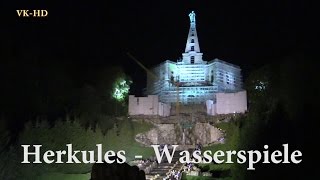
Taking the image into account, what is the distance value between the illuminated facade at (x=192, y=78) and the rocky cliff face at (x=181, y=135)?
2466 millimetres

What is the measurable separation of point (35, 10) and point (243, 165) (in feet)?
18.9

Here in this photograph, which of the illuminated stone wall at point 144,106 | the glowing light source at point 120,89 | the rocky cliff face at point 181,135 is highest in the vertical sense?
the glowing light source at point 120,89

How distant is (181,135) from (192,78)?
174 inches

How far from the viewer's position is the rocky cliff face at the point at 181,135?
65.0 ft

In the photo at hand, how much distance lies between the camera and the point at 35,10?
14211 millimetres

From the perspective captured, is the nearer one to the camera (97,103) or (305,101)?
(305,101)

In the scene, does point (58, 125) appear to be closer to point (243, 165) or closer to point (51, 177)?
point (51, 177)

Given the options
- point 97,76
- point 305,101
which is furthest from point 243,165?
point 97,76

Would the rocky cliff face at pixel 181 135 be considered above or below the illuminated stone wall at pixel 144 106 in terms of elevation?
below

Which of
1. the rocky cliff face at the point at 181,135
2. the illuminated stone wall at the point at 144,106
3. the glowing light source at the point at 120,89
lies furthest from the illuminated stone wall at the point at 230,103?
the glowing light source at the point at 120,89

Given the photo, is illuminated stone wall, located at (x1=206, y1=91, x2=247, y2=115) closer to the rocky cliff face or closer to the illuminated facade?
the rocky cliff face

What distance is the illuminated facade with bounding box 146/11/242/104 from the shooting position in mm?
23531

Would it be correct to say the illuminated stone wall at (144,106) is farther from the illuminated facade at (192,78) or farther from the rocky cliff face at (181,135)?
the illuminated facade at (192,78)

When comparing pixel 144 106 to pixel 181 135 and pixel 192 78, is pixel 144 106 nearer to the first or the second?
pixel 181 135
